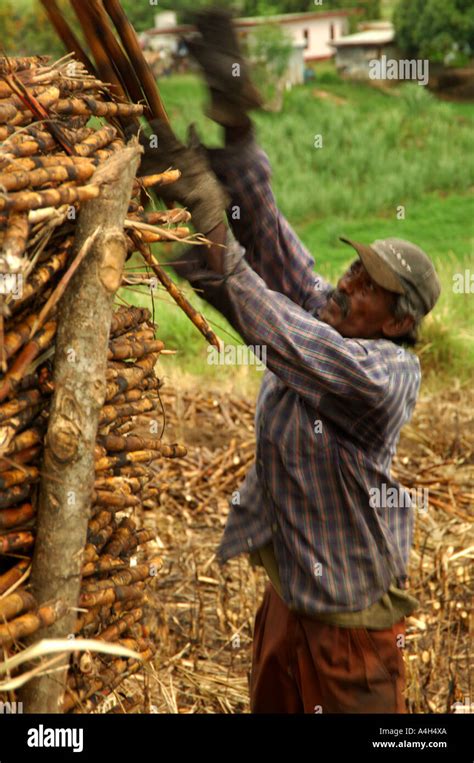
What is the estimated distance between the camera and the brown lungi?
3176mm

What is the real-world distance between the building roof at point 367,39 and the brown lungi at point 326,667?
16.8 metres

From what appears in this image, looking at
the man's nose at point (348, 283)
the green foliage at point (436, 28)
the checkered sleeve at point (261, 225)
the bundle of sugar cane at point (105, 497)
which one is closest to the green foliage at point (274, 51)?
the green foliage at point (436, 28)

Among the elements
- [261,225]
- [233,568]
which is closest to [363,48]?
[233,568]

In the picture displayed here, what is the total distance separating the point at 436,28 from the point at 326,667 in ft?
53.7

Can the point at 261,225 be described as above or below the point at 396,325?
above

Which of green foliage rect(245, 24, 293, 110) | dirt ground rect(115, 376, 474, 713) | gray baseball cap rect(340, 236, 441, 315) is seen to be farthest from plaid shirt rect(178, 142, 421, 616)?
green foliage rect(245, 24, 293, 110)

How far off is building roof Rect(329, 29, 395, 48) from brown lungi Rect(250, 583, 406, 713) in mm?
16819

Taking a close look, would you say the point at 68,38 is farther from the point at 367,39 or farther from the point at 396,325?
the point at 367,39

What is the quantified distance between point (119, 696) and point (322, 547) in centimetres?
73

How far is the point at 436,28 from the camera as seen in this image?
17.8m

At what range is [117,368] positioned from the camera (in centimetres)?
263

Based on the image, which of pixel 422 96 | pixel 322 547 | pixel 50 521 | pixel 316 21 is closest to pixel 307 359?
pixel 322 547

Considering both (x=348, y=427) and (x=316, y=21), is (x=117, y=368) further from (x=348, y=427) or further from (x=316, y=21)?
(x=316, y=21)

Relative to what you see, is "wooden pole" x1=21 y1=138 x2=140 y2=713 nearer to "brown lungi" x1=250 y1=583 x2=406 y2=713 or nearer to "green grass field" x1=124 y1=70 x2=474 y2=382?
"brown lungi" x1=250 y1=583 x2=406 y2=713
